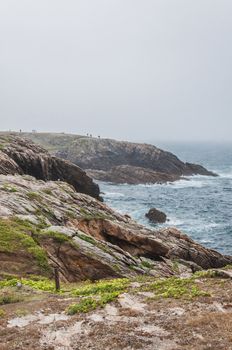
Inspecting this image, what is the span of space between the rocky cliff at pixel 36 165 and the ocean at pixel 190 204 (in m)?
10.2

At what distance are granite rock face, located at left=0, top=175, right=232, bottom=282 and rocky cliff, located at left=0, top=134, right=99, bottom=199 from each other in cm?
1504

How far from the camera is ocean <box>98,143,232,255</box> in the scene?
64.1 m

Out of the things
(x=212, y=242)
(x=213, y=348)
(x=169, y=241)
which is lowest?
(x=212, y=242)

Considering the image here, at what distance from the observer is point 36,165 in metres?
65.9

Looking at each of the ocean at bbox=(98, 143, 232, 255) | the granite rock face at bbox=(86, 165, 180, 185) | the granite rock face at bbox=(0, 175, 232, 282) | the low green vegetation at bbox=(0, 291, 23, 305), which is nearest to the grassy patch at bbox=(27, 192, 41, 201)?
the granite rock face at bbox=(0, 175, 232, 282)

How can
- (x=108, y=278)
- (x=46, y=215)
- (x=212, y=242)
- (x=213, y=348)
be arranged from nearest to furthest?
(x=213, y=348), (x=108, y=278), (x=46, y=215), (x=212, y=242)

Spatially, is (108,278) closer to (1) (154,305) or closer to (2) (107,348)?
(1) (154,305)

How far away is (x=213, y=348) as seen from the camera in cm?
1364

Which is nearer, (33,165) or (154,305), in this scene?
(154,305)

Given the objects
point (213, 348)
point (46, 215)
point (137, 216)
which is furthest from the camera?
point (137, 216)

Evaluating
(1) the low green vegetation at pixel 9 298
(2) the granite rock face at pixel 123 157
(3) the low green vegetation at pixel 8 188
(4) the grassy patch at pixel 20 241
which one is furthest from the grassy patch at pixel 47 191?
(2) the granite rock face at pixel 123 157

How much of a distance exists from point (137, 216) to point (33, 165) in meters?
22.2

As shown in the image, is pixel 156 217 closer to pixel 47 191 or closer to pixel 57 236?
pixel 47 191

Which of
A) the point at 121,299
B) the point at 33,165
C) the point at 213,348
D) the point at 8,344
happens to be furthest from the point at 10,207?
the point at 33,165
